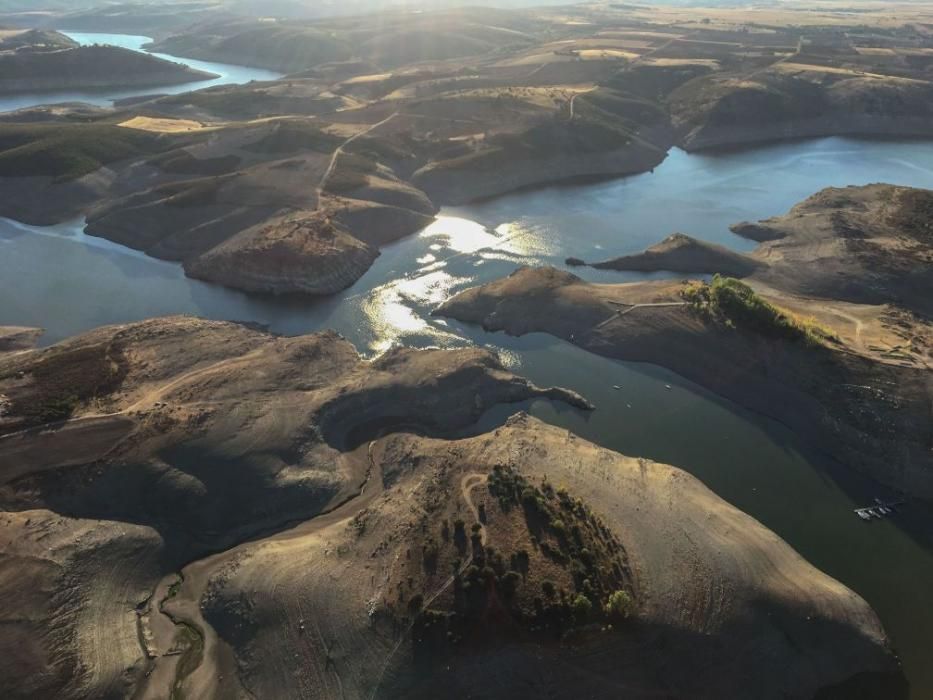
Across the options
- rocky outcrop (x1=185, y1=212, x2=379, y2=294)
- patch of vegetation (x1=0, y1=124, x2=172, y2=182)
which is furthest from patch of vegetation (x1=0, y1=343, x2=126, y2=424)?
patch of vegetation (x1=0, y1=124, x2=172, y2=182)

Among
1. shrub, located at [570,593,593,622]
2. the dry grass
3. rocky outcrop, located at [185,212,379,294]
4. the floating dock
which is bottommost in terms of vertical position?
rocky outcrop, located at [185,212,379,294]

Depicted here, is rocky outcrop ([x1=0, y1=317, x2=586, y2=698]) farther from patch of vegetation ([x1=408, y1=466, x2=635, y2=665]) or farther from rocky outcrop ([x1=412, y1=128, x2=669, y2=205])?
rocky outcrop ([x1=412, y1=128, x2=669, y2=205])

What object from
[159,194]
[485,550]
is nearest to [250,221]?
[159,194]

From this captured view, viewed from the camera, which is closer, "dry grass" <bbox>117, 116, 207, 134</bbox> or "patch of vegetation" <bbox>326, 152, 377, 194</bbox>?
"patch of vegetation" <bbox>326, 152, 377, 194</bbox>

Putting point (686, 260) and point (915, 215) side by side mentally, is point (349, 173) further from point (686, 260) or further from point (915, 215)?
point (915, 215)

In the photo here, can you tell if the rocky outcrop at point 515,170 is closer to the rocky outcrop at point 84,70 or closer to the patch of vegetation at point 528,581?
the patch of vegetation at point 528,581

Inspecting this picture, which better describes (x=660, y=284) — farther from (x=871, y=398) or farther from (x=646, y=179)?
(x=646, y=179)
